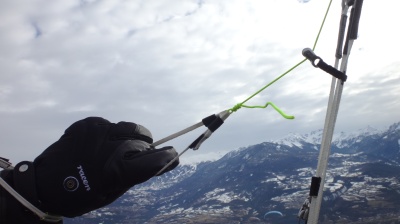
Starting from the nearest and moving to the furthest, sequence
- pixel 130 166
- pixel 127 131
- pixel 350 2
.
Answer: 1. pixel 130 166
2. pixel 127 131
3. pixel 350 2

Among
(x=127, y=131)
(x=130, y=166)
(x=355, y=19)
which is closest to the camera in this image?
(x=130, y=166)

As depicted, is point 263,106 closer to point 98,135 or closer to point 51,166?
point 98,135

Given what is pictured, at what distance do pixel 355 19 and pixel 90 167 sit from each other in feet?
10.6

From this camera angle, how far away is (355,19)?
3.92 meters

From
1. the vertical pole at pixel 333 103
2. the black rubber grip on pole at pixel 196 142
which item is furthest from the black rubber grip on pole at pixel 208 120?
the vertical pole at pixel 333 103

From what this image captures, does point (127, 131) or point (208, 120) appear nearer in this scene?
point (127, 131)

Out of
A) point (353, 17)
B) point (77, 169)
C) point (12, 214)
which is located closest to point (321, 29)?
point (353, 17)

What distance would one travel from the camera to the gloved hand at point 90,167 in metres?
3.32

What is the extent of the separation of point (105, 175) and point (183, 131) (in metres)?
1.41

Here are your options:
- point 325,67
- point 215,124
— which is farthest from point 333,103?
point 215,124

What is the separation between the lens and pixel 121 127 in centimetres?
359

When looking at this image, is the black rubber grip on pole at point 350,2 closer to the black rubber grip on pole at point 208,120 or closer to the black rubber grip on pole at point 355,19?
the black rubber grip on pole at point 355,19

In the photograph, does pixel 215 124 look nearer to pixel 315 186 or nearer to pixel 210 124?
pixel 210 124

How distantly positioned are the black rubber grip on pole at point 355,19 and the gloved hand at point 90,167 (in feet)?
7.89
